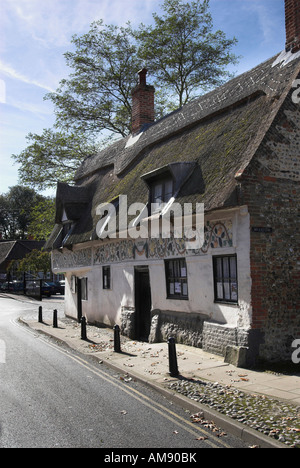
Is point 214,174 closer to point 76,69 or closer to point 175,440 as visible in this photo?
point 175,440

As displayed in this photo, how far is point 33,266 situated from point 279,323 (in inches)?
1304

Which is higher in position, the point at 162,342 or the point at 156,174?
the point at 156,174

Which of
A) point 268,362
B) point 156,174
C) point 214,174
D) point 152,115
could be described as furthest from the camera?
point 152,115

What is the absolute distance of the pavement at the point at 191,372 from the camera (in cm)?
564

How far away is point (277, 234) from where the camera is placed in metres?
8.98

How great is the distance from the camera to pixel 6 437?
511 centimetres

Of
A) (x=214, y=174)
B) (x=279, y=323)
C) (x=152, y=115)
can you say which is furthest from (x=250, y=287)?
(x=152, y=115)

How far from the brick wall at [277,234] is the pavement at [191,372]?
104cm

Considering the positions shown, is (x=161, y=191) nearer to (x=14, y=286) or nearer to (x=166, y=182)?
(x=166, y=182)

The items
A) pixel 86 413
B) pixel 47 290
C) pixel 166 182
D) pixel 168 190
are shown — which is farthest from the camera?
pixel 47 290

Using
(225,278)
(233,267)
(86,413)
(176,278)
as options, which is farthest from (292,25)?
(86,413)

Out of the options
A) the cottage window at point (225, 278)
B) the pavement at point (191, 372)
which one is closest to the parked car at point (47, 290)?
the pavement at point (191, 372)

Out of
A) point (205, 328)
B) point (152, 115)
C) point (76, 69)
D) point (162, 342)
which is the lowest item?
point (162, 342)

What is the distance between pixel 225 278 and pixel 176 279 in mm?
2218
